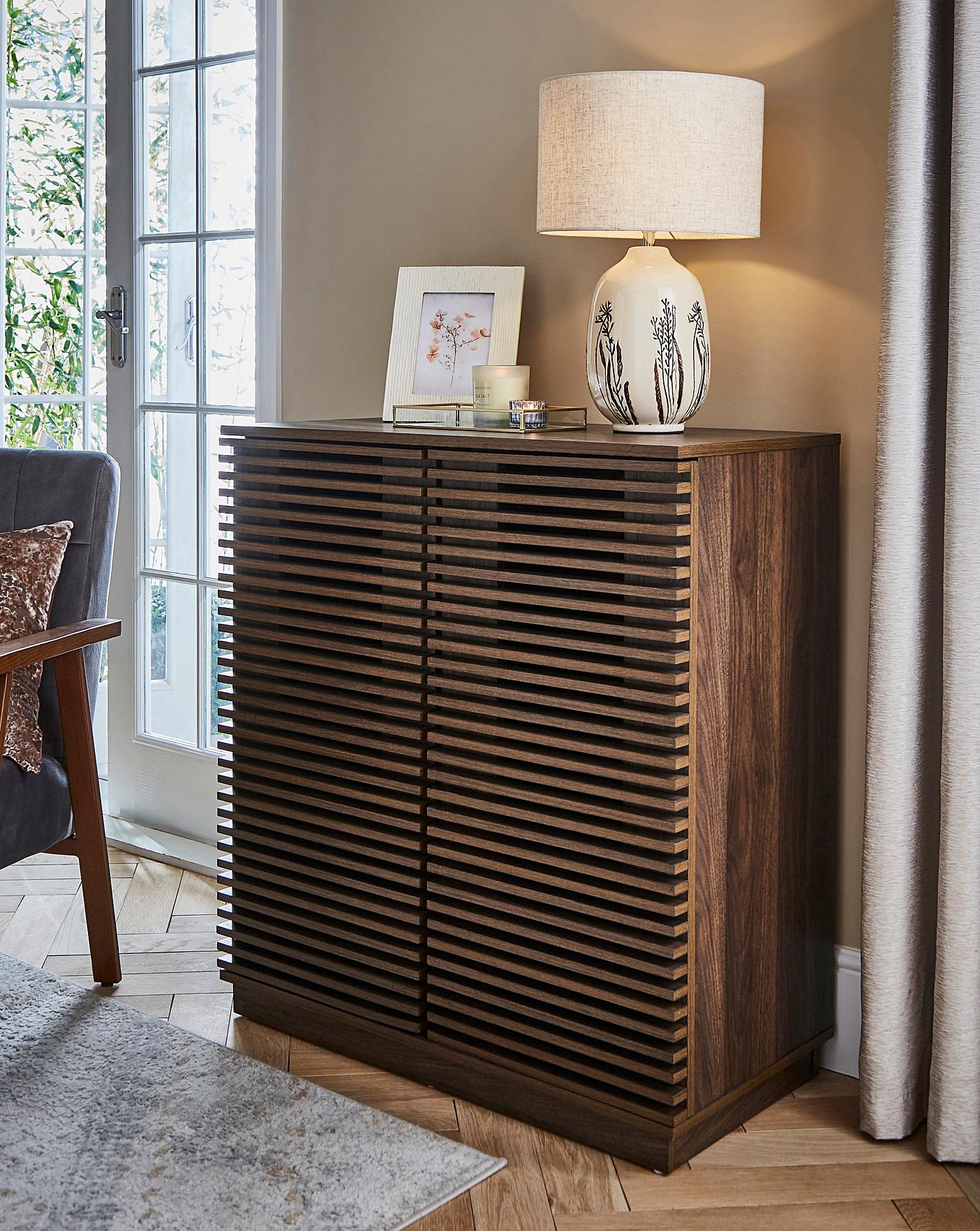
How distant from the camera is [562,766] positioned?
1.92 meters

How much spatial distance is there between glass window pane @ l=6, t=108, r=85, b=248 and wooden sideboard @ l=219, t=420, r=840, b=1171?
1889 millimetres

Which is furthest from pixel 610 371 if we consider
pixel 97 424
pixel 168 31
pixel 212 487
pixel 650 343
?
pixel 97 424

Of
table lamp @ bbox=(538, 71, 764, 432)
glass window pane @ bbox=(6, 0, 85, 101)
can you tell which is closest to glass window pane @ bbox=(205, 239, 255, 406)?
glass window pane @ bbox=(6, 0, 85, 101)

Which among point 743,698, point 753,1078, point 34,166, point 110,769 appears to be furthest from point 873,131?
point 34,166

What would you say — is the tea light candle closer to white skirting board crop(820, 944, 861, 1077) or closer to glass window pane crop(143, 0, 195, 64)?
white skirting board crop(820, 944, 861, 1077)

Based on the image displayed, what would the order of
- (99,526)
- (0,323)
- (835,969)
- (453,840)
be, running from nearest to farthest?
(453,840), (835,969), (99,526), (0,323)

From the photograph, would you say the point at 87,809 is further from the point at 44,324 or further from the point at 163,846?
the point at 44,324

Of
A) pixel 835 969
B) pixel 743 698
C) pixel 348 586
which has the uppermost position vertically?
pixel 348 586

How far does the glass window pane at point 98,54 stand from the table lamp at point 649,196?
81.9 inches

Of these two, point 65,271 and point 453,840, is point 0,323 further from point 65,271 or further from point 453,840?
point 453,840

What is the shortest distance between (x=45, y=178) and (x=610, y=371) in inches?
94.4

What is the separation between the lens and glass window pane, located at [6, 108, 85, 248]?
3.79m

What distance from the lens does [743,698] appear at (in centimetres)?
195

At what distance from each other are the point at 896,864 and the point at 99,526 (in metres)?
1.46
